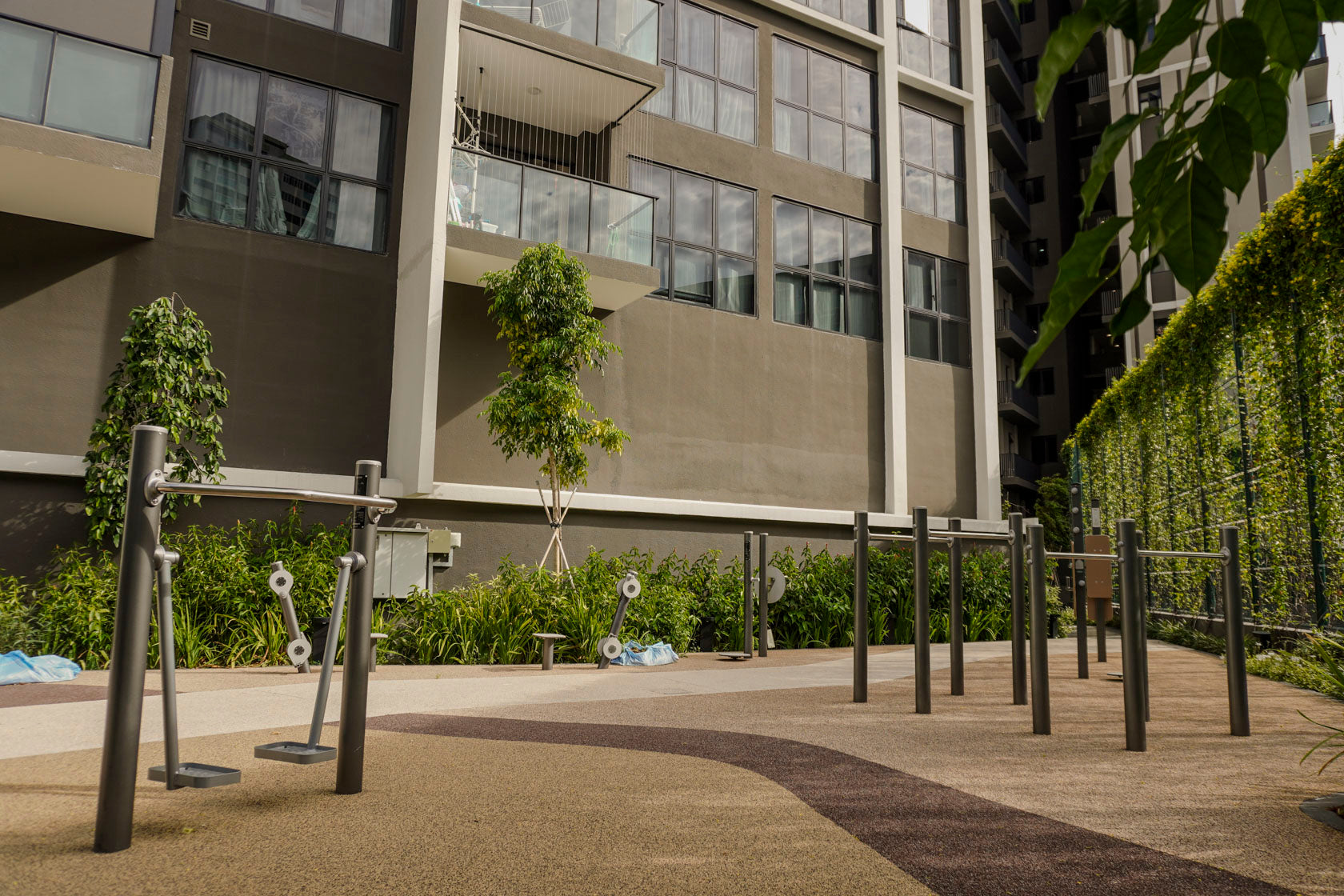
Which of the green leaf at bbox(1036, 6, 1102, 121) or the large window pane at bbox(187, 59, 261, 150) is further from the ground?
the large window pane at bbox(187, 59, 261, 150)

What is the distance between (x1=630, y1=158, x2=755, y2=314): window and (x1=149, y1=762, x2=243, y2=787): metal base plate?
39.7 ft

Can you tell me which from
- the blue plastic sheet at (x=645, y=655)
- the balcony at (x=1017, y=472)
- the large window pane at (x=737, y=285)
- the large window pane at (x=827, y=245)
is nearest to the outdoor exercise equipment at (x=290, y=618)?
the blue plastic sheet at (x=645, y=655)

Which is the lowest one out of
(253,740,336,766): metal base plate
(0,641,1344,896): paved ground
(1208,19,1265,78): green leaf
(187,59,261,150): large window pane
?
(0,641,1344,896): paved ground

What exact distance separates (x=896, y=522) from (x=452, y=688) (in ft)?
35.1

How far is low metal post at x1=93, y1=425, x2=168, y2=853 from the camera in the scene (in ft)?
8.98

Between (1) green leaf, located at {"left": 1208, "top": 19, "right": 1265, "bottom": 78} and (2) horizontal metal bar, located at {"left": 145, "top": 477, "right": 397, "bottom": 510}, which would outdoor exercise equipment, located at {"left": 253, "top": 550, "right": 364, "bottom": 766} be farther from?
(1) green leaf, located at {"left": 1208, "top": 19, "right": 1265, "bottom": 78}

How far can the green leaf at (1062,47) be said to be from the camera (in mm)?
965

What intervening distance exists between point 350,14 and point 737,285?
7.23 m

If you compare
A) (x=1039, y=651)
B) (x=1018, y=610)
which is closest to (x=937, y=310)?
(x=1018, y=610)

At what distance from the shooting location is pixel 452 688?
7160mm

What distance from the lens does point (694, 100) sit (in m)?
15.7

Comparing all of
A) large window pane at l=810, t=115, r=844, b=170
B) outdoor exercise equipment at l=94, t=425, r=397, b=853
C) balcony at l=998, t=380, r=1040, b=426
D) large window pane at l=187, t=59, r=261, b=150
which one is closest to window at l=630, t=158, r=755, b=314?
large window pane at l=810, t=115, r=844, b=170

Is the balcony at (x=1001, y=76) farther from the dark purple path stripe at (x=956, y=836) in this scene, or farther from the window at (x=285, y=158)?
the dark purple path stripe at (x=956, y=836)

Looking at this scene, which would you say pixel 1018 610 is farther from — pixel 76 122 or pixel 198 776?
pixel 76 122
